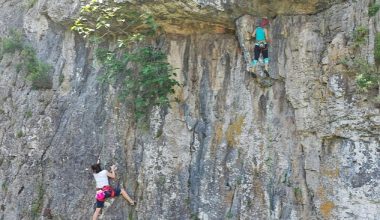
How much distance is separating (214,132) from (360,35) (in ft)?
11.0

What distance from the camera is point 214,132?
8.66m

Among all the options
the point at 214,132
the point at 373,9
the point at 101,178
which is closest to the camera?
the point at 373,9

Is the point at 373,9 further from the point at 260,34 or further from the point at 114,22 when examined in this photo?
the point at 114,22

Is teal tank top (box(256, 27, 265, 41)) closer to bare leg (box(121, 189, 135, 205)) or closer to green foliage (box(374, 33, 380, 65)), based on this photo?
green foliage (box(374, 33, 380, 65))

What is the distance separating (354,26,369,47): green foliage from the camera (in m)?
7.26

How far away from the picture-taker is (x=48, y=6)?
10172 millimetres

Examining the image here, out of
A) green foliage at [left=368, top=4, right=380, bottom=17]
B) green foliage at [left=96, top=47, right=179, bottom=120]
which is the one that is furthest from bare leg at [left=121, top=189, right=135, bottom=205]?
green foliage at [left=368, top=4, right=380, bottom=17]

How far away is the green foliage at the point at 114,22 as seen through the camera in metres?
8.59

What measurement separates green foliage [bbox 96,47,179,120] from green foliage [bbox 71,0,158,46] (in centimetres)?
41

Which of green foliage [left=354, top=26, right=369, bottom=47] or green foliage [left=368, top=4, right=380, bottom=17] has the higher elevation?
green foliage [left=368, top=4, right=380, bottom=17]

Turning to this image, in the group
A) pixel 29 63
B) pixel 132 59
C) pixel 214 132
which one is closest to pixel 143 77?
pixel 132 59

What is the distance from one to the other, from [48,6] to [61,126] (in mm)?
3053

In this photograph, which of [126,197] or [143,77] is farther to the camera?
[143,77]

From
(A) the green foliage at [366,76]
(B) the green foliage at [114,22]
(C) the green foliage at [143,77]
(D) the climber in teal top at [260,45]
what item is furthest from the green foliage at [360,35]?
(B) the green foliage at [114,22]
